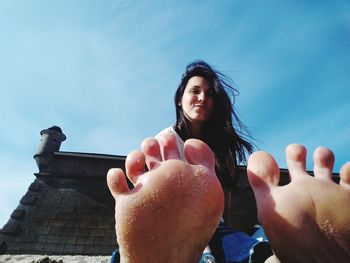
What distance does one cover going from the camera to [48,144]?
476 cm

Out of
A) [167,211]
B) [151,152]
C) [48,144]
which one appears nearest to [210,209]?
[167,211]

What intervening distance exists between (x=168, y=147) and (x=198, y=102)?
2.60 feet

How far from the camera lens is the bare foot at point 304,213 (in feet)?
1.62

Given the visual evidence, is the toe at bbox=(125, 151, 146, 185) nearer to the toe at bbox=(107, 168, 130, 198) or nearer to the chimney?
the toe at bbox=(107, 168, 130, 198)

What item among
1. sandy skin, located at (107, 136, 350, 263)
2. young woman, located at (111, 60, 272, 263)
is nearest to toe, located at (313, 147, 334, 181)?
sandy skin, located at (107, 136, 350, 263)

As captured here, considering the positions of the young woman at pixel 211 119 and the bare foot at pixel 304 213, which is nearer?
the bare foot at pixel 304 213

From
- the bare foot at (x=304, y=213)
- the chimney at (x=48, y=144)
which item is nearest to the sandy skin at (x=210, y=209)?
the bare foot at (x=304, y=213)

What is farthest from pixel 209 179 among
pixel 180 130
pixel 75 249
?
pixel 75 249

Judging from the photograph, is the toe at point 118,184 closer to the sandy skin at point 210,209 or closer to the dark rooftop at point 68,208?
the sandy skin at point 210,209

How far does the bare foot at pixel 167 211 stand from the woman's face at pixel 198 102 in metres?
0.80

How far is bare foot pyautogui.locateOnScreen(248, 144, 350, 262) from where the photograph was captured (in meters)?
0.50

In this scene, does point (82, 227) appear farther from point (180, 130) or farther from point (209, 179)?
point (209, 179)

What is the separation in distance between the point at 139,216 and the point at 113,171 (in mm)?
146

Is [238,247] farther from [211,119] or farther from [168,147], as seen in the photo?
[211,119]
